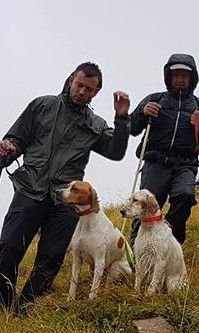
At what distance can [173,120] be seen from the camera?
7.82 meters

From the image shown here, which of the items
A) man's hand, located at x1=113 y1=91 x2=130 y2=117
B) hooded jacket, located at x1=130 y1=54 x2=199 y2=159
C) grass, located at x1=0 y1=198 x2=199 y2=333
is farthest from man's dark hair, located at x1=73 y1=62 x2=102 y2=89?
grass, located at x1=0 y1=198 x2=199 y2=333

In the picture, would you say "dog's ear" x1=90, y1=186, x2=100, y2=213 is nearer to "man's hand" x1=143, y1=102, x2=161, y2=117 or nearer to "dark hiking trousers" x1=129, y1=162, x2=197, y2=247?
"dark hiking trousers" x1=129, y1=162, x2=197, y2=247

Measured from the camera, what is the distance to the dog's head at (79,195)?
6630 millimetres

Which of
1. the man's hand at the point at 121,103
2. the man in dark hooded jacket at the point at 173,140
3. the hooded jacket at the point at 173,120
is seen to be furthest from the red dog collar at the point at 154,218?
the man's hand at the point at 121,103

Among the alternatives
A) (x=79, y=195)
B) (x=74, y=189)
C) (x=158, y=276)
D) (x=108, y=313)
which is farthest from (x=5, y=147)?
(x=158, y=276)

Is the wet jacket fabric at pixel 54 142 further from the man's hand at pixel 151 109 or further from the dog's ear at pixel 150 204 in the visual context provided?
the man's hand at pixel 151 109

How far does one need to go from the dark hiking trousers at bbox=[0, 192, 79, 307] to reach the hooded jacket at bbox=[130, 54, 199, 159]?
1.61 metres

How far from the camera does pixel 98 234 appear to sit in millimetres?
7020

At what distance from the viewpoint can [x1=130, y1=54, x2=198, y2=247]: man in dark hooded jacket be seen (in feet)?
25.4

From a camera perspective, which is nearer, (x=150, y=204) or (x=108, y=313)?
(x=108, y=313)

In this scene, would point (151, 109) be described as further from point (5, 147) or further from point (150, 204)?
point (5, 147)

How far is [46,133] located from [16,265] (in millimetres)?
1355

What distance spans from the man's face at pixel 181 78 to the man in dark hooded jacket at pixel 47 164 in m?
1.36

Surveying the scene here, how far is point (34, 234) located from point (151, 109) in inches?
85.4
